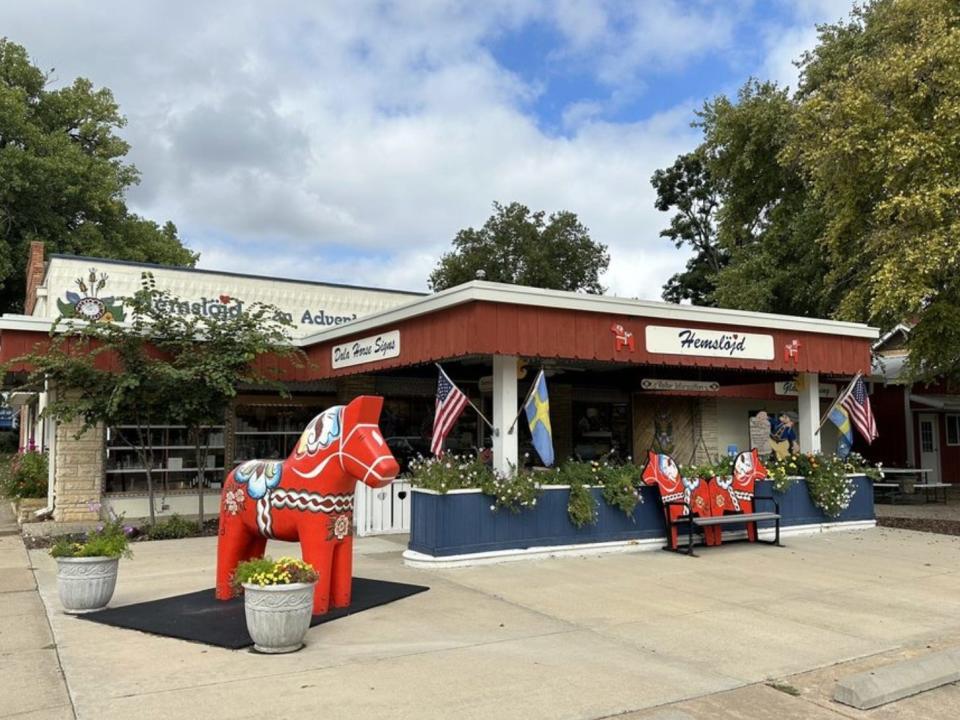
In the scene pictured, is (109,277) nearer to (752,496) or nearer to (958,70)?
(752,496)

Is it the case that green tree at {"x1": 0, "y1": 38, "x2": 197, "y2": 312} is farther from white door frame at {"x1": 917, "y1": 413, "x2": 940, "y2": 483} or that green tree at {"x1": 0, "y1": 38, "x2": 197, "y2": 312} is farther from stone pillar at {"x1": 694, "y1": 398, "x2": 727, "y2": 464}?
white door frame at {"x1": 917, "y1": 413, "x2": 940, "y2": 483}

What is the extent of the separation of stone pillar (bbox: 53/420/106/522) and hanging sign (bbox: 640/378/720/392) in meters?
11.4

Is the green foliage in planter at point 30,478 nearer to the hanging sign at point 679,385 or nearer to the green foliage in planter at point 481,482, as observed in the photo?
the green foliage in planter at point 481,482

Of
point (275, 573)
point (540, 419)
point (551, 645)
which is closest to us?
point (275, 573)

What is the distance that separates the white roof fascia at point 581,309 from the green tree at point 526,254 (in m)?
33.0

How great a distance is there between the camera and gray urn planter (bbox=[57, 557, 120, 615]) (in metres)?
6.90

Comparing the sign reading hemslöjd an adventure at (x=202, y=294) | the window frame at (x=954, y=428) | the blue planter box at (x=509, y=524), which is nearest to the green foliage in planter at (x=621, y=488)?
the blue planter box at (x=509, y=524)

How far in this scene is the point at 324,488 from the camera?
22.3ft

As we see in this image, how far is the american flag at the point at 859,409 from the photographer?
13398 millimetres

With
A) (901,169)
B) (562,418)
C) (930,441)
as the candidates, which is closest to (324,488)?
(562,418)

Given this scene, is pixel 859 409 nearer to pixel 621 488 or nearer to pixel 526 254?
pixel 621 488

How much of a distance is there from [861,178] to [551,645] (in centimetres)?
1384

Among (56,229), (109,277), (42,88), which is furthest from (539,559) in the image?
(42,88)

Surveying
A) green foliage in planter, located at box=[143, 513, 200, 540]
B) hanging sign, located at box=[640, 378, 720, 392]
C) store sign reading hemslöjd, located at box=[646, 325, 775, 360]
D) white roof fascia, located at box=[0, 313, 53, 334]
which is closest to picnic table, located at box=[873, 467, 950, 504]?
hanging sign, located at box=[640, 378, 720, 392]
